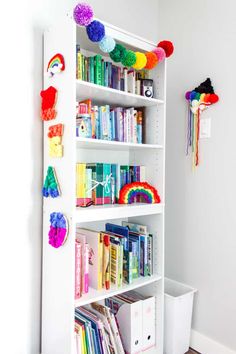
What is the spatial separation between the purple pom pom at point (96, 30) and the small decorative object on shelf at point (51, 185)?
2.23 feet

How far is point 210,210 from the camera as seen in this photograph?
6.42ft

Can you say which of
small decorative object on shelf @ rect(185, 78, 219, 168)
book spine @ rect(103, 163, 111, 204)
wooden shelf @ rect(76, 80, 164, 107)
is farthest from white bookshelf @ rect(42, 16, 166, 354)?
small decorative object on shelf @ rect(185, 78, 219, 168)

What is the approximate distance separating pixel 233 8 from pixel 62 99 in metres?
1.19

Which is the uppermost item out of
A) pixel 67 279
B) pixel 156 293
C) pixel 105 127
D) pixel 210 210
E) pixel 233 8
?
pixel 233 8

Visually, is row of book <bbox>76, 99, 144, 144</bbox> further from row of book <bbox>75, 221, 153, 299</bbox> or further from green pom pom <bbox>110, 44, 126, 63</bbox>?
row of book <bbox>75, 221, 153, 299</bbox>

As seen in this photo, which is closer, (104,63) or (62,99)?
(62,99)

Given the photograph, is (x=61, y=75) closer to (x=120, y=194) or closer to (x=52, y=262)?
(x=120, y=194)

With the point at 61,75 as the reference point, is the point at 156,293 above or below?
below

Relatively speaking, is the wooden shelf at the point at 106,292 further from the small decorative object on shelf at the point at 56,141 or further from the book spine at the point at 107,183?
the small decorative object on shelf at the point at 56,141

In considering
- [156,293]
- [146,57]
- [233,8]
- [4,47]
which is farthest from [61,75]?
[156,293]

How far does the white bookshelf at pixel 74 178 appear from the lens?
4.78 feet

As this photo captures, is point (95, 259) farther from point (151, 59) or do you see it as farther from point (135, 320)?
point (151, 59)

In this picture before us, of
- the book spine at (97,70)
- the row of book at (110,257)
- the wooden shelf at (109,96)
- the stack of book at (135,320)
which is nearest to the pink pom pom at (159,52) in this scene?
the wooden shelf at (109,96)

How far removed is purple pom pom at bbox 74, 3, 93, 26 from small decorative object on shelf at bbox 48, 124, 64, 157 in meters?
0.49
